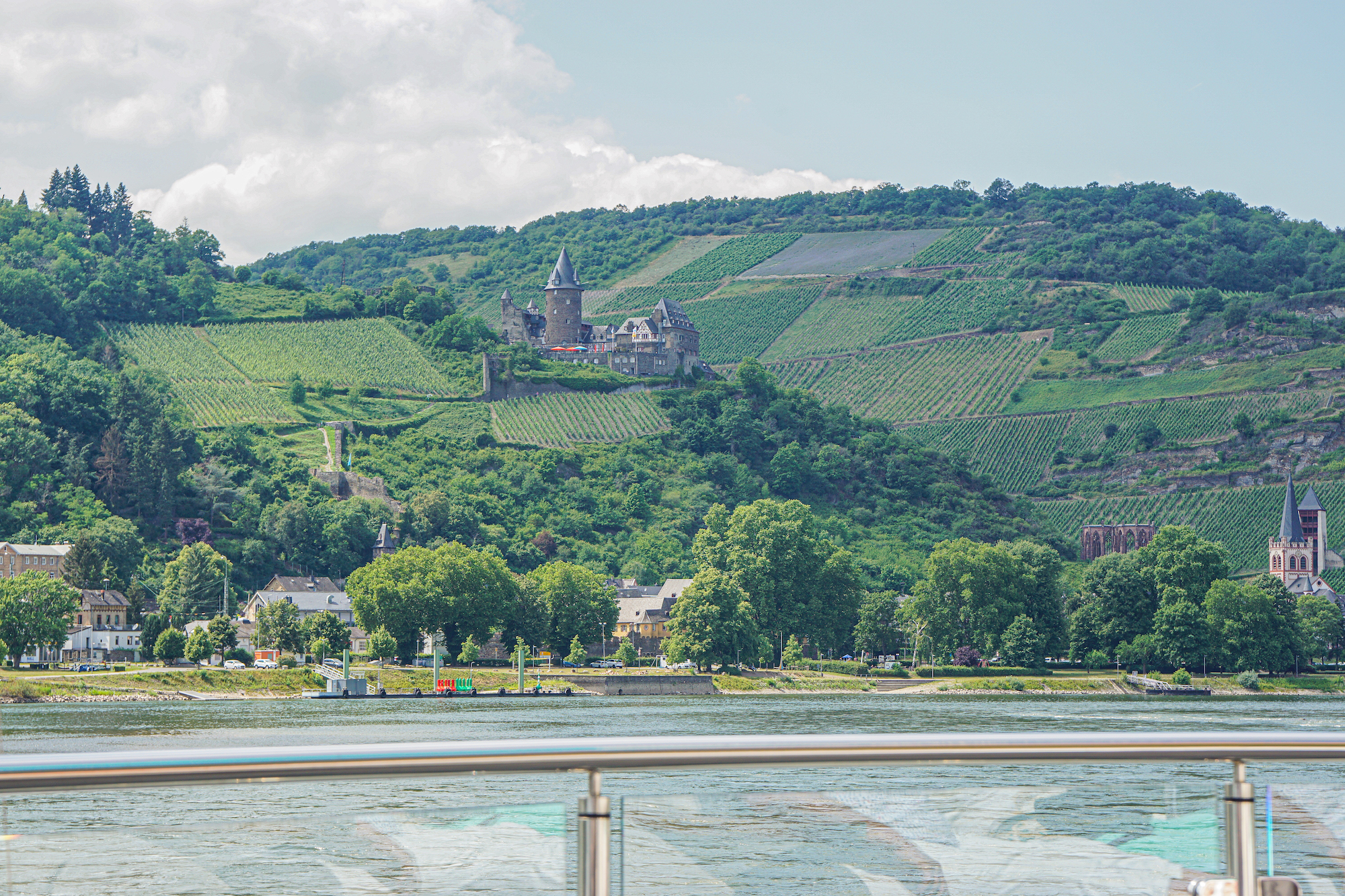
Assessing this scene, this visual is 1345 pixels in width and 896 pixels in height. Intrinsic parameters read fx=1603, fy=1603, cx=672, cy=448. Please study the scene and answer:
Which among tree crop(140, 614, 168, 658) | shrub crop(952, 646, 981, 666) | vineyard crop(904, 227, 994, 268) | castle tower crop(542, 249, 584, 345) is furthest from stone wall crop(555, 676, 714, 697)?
vineyard crop(904, 227, 994, 268)

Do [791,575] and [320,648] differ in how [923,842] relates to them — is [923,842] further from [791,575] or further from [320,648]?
[791,575]

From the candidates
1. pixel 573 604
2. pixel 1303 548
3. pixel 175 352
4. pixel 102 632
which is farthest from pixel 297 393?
pixel 1303 548

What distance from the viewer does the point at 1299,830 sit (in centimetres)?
371

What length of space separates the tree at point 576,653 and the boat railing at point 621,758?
242 feet

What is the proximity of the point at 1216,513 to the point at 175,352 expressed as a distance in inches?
2904

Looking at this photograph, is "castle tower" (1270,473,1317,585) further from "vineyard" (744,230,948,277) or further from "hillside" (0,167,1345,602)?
"vineyard" (744,230,948,277)

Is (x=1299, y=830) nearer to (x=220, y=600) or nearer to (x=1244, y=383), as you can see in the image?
(x=220, y=600)

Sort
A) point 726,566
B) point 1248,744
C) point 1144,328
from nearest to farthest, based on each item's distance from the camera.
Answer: point 1248,744 → point 726,566 → point 1144,328

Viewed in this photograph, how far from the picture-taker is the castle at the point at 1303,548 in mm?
104000

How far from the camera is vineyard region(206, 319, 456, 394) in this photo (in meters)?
110

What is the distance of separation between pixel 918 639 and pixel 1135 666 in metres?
10.0

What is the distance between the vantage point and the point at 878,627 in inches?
3115

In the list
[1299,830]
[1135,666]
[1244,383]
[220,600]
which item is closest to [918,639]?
[1135,666]

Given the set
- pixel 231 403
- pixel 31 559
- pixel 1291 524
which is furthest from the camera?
pixel 1291 524
